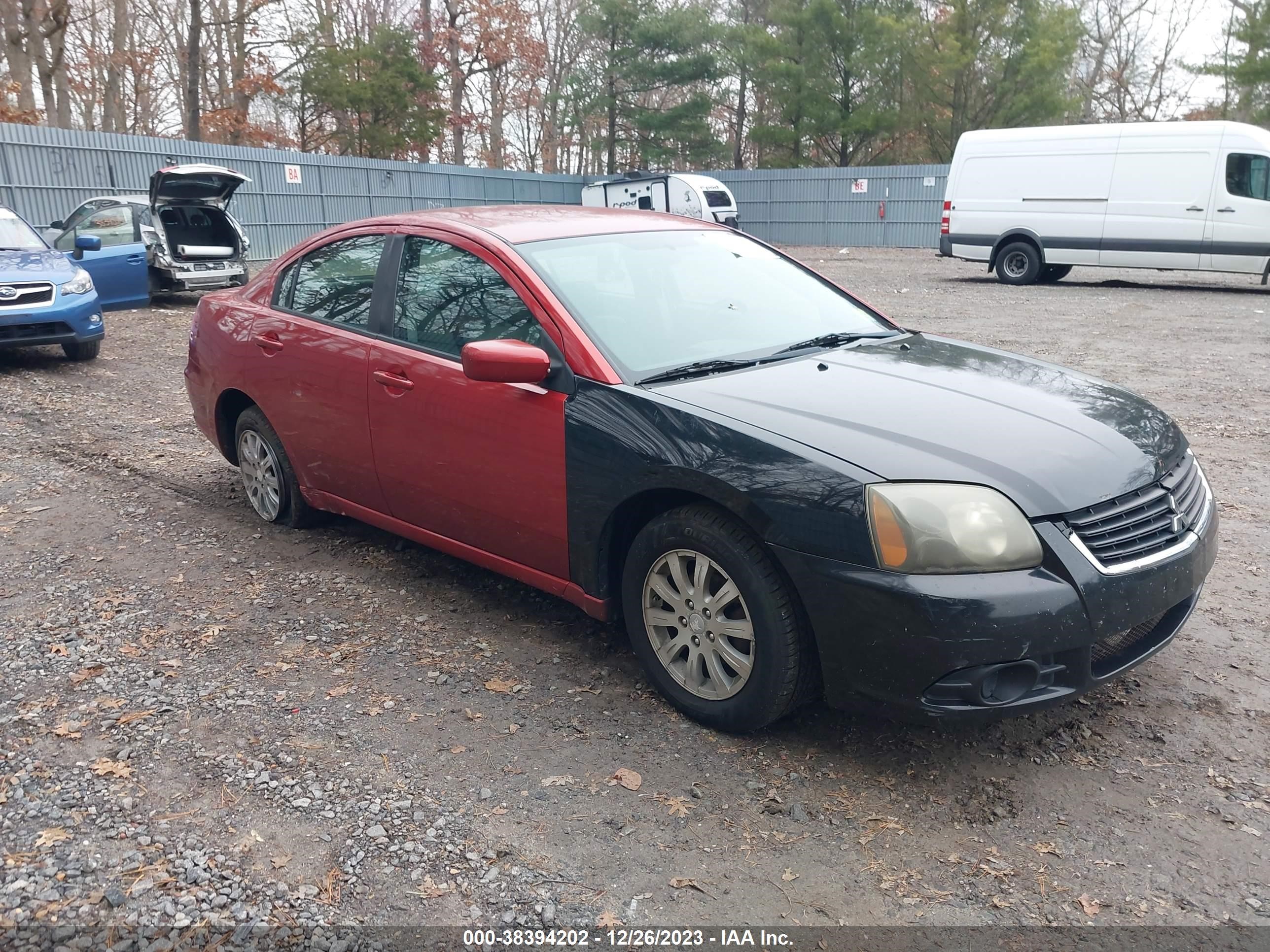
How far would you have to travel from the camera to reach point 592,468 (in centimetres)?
345

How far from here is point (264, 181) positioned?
2227 cm

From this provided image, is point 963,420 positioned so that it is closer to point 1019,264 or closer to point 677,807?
point 677,807

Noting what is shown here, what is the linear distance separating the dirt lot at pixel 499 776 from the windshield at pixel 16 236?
20.7 ft

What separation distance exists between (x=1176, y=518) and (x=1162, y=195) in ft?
49.5

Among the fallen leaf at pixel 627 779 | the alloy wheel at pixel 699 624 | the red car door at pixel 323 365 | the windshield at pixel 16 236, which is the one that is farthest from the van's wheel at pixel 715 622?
the windshield at pixel 16 236

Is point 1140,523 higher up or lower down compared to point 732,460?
lower down

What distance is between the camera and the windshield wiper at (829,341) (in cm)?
390

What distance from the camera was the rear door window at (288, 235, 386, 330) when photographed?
4.51 meters

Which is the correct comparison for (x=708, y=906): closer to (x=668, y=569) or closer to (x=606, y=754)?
(x=606, y=754)

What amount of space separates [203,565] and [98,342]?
22.1 ft

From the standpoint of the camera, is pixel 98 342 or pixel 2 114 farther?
pixel 2 114

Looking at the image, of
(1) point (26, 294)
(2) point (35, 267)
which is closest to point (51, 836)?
(1) point (26, 294)

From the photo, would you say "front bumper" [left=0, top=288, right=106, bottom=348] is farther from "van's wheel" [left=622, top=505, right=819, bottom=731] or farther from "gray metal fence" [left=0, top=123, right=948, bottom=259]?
"van's wheel" [left=622, top=505, right=819, bottom=731]

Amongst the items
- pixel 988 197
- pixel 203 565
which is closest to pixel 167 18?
pixel 988 197
